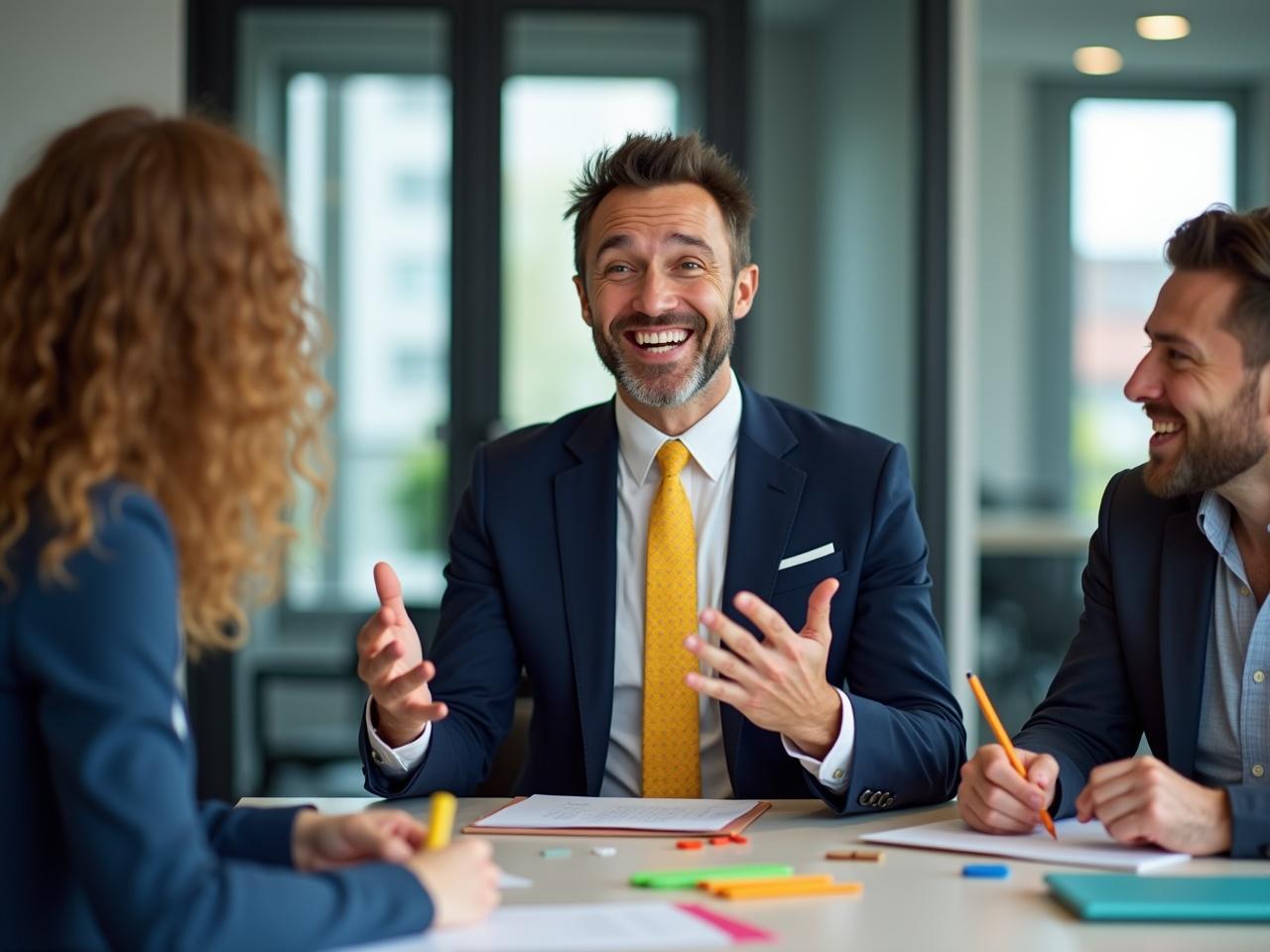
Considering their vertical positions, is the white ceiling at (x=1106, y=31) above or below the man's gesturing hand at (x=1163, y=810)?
above

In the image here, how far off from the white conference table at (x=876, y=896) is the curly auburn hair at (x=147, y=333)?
0.49 metres

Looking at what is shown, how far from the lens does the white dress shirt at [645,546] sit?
2.27m

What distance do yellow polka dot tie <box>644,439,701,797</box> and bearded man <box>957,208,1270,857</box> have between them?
1.56ft

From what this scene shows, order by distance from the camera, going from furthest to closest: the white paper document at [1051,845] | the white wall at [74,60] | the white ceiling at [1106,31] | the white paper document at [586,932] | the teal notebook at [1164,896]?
the white ceiling at [1106,31] < the white wall at [74,60] < the white paper document at [1051,845] < the teal notebook at [1164,896] < the white paper document at [586,932]

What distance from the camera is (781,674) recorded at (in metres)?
1.81

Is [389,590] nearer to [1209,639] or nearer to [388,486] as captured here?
[1209,639]

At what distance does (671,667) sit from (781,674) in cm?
46

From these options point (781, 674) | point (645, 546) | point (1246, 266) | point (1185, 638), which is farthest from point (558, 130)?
point (781, 674)

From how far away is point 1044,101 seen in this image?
28.2 feet

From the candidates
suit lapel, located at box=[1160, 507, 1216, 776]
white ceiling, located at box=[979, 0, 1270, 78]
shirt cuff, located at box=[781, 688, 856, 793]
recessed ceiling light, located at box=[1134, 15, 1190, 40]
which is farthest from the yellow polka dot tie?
recessed ceiling light, located at box=[1134, 15, 1190, 40]

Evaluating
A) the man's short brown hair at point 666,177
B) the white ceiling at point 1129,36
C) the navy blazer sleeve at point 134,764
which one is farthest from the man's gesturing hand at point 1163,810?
the white ceiling at point 1129,36

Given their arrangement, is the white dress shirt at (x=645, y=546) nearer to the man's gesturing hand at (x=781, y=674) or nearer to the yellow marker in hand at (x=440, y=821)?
the man's gesturing hand at (x=781, y=674)

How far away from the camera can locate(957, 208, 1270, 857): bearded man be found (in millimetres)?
2018

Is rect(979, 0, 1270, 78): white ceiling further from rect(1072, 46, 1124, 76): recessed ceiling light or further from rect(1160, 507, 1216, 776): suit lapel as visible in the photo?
rect(1160, 507, 1216, 776): suit lapel
